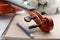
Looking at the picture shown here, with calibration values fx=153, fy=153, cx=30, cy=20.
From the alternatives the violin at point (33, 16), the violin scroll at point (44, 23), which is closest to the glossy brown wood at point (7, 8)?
the violin at point (33, 16)

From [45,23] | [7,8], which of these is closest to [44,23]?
[45,23]

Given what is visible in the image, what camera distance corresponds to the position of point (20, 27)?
54 centimetres

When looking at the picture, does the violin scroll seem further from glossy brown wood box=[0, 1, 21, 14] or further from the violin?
glossy brown wood box=[0, 1, 21, 14]

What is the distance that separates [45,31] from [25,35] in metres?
0.07

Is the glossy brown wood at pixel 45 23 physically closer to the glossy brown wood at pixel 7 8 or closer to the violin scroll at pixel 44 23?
the violin scroll at pixel 44 23

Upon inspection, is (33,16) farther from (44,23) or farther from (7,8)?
(7,8)

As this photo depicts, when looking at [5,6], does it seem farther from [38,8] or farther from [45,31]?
[45,31]

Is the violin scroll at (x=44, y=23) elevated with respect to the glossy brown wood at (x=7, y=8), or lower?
elevated

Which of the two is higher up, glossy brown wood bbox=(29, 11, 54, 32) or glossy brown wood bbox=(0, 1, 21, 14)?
glossy brown wood bbox=(29, 11, 54, 32)

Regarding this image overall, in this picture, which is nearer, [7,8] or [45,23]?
[45,23]

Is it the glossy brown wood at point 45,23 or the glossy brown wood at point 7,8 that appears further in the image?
the glossy brown wood at point 7,8

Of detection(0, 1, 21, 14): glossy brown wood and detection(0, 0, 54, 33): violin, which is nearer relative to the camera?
detection(0, 0, 54, 33): violin

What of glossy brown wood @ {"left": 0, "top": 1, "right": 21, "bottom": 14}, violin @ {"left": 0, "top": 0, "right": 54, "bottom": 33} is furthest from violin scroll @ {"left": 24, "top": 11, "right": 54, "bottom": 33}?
glossy brown wood @ {"left": 0, "top": 1, "right": 21, "bottom": 14}

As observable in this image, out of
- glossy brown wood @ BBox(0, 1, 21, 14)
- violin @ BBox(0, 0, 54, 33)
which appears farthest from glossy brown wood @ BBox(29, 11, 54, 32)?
glossy brown wood @ BBox(0, 1, 21, 14)
